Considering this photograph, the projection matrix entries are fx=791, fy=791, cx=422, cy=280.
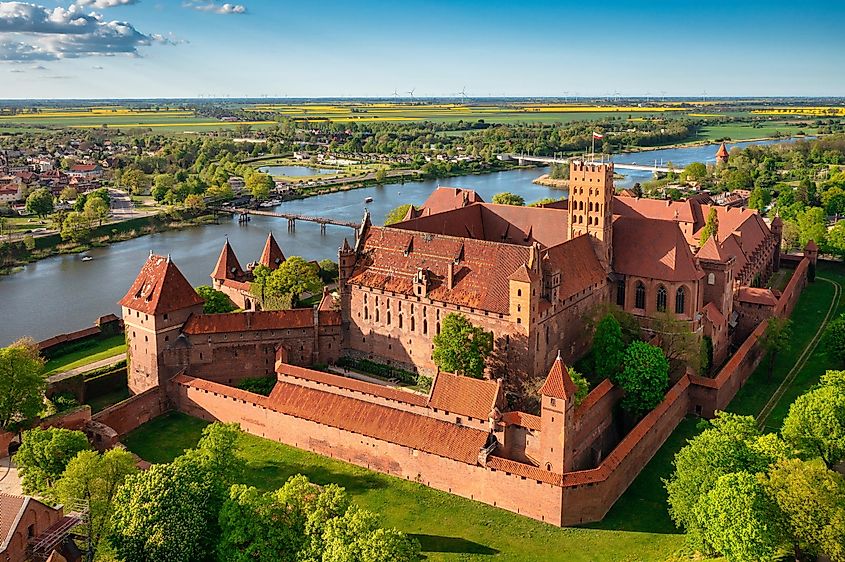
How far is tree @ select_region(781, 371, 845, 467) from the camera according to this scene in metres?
33.8

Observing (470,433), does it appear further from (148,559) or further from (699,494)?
(148,559)

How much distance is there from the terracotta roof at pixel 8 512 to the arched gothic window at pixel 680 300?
120 ft

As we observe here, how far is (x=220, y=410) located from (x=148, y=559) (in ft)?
53.7

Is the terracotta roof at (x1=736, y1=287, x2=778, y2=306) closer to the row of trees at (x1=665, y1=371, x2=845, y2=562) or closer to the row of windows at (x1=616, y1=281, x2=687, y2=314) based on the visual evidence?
the row of windows at (x1=616, y1=281, x2=687, y2=314)

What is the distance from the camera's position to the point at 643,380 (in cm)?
4138

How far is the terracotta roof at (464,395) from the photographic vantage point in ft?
121

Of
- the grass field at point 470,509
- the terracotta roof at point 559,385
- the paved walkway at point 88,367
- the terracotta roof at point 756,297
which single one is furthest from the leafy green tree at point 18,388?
the terracotta roof at point 756,297

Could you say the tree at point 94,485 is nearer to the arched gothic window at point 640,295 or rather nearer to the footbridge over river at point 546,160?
the arched gothic window at point 640,295

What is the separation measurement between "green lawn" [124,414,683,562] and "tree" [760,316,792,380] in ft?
68.9

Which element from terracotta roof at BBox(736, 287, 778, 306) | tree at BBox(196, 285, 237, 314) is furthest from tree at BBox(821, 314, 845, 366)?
tree at BBox(196, 285, 237, 314)

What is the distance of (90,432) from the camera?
40250mm

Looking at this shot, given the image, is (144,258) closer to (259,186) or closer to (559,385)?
(259,186)

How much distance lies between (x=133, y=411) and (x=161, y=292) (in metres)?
6.80

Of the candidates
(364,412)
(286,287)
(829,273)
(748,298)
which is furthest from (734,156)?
(364,412)
